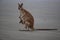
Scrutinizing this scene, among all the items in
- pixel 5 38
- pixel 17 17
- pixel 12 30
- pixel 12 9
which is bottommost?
pixel 5 38

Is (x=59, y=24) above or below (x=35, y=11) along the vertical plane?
below

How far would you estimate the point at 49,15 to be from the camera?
2877mm

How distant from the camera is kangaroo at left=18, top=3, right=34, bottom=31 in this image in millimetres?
2875

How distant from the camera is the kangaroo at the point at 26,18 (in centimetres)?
288

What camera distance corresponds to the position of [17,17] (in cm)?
289

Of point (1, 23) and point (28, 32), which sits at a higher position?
point (1, 23)

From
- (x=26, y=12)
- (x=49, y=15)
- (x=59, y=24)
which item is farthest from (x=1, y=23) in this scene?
(x=59, y=24)

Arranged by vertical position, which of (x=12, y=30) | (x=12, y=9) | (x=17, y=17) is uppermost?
(x=12, y=9)

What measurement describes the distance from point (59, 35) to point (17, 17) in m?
1.06

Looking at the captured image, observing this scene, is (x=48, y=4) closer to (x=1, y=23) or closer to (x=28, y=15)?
(x=28, y=15)

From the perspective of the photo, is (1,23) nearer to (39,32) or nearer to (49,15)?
(39,32)

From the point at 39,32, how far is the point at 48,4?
27.1 inches

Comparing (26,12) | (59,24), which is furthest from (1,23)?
(59,24)

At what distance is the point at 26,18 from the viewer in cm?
289
